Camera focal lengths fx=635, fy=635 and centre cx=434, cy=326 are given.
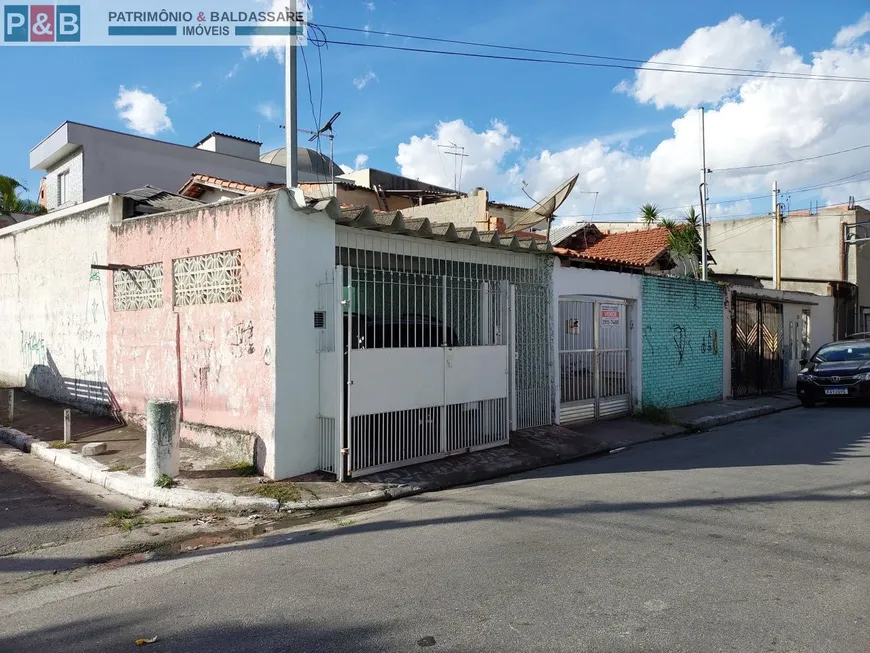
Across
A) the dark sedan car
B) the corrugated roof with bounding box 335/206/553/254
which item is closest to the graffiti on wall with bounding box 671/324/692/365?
the dark sedan car

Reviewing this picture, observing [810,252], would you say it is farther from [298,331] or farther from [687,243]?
[298,331]

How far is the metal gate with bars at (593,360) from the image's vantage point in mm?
11266

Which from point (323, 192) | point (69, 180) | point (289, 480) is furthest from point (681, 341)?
point (69, 180)

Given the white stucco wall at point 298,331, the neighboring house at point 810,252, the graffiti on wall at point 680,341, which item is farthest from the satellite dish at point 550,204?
the neighboring house at point 810,252

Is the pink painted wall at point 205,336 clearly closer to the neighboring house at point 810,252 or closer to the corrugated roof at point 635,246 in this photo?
the corrugated roof at point 635,246

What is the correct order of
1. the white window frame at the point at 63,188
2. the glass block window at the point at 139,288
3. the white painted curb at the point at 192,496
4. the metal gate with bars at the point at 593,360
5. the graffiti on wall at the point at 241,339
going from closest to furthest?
the white painted curb at the point at 192,496 < the graffiti on wall at the point at 241,339 < the glass block window at the point at 139,288 < the metal gate with bars at the point at 593,360 < the white window frame at the point at 63,188

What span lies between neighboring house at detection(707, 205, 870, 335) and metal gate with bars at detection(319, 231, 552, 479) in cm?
1713

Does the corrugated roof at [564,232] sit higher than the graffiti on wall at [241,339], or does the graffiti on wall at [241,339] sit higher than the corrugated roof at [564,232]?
the corrugated roof at [564,232]

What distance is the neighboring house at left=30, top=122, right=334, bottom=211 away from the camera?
2091 cm

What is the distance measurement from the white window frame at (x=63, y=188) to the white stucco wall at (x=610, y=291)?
1889cm

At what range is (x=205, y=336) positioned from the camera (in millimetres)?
8367

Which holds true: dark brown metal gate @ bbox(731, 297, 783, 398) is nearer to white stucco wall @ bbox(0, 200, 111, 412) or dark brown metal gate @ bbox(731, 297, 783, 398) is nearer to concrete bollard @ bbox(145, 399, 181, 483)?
concrete bollard @ bbox(145, 399, 181, 483)

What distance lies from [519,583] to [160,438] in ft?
15.5

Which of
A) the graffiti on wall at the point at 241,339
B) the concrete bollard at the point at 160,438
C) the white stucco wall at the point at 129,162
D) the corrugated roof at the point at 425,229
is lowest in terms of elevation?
the concrete bollard at the point at 160,438
